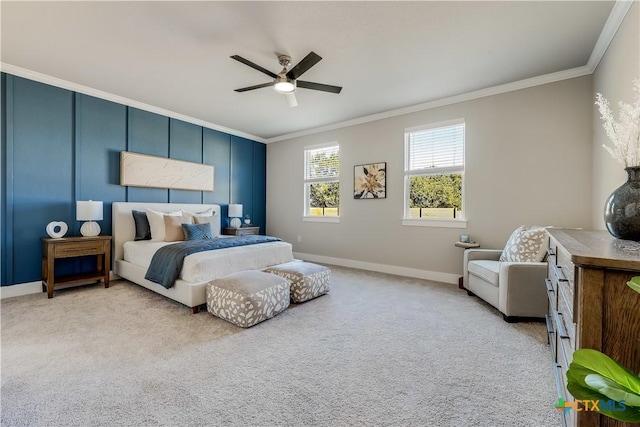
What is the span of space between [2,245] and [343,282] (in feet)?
13.7

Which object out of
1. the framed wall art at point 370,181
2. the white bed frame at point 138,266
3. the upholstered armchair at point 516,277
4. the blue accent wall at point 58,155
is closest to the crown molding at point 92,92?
the blue accent wall at point 58,155

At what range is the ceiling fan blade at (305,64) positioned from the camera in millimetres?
2359

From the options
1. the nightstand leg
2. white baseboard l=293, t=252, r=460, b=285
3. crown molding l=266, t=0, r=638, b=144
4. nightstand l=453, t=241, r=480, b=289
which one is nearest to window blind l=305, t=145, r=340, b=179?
crown molding l=266, t=0, r=638, b=144

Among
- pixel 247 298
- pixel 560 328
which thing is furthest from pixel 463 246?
pixel 247 298

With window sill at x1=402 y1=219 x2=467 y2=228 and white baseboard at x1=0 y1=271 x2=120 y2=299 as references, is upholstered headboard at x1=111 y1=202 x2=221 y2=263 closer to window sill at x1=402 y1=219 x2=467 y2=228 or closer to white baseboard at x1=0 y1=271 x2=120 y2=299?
white baseboard at x1=0 y1=271 x2=120 y2=299

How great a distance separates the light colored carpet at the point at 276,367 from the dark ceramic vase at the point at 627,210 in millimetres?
1015

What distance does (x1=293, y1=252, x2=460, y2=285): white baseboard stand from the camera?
13.1 feet

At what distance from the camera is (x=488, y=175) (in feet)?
12.1

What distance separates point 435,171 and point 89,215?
4.79 meters

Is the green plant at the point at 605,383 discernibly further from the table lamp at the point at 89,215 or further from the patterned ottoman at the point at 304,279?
the table lamp at the point at 89,215

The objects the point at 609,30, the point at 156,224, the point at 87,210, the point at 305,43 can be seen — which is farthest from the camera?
the point at 156,224

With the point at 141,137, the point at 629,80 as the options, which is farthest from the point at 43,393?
the point at 629,80

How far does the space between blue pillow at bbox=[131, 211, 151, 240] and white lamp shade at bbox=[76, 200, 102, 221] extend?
572 mm

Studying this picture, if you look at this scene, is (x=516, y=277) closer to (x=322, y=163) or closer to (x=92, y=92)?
(x=322, y=163)
